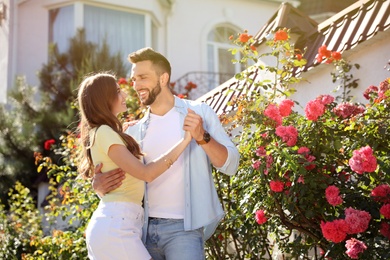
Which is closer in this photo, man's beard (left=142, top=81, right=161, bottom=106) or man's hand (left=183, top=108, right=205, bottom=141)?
man's hand (left=183, top=108, right=205, bottom=141)

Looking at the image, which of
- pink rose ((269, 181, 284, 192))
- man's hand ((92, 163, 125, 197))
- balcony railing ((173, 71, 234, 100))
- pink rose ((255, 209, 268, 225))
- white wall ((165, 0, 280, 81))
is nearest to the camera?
man's hand ((92, 163, 125, 197))

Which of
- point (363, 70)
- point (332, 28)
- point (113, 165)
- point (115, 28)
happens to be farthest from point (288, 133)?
point (115, 28)

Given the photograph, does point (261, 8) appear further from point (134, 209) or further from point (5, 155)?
point (134, 209)

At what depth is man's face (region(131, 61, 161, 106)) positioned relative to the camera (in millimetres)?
4191

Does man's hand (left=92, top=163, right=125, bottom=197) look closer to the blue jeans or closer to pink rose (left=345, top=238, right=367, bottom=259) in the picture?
the blue jeans

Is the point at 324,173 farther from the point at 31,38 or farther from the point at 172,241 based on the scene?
the point at 31,38

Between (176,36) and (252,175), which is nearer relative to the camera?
(252,175)

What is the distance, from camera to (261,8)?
20047 mm

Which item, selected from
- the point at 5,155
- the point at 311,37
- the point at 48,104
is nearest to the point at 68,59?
the point at 48,104

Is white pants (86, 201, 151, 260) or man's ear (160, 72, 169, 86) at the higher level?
man's ear (160, 72, 169, 86)

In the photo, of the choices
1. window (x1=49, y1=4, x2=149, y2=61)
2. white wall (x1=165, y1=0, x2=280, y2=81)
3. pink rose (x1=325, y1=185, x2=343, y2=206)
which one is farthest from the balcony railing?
pink rose (x1=325, y1=185, x2=343, y2=206)

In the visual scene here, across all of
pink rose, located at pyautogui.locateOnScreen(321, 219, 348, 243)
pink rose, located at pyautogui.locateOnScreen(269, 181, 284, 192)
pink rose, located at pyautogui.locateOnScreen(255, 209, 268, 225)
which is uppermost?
pink rose, located at pyautogui.locateOnScreen(269, 181, 284, 192)

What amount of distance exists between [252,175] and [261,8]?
15.9 m

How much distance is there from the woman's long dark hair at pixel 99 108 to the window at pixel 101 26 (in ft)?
42.6
